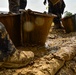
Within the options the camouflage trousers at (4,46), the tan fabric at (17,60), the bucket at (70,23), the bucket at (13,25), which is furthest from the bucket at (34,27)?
the bucket at (70,23)

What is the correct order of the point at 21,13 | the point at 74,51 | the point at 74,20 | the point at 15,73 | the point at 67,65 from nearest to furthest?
the point at 15,73 → the point at 67,65 → the point at 74,51 → the point at 21,13 → the point at 74,20

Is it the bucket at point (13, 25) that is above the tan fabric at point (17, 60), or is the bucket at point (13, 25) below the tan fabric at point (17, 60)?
above

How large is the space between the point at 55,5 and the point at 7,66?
4498 mm

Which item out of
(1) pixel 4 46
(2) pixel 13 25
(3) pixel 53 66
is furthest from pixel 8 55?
(2) pixel 13 25

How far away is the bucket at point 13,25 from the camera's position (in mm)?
3604

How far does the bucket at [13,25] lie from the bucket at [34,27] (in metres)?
0.09

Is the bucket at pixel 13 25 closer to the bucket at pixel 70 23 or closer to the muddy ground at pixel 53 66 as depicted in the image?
the muddy ground at pixel 53 66

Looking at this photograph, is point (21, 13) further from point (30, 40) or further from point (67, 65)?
point (67, 65)

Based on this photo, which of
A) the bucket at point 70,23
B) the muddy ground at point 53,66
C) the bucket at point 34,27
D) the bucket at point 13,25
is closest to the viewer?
the muddy ground at point 53,66

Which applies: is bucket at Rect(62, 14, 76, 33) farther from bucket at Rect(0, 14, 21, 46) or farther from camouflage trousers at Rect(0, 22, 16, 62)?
camouflage trousers at Rect(0, 22, 16, 62)

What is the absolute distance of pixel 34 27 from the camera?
3.90 m

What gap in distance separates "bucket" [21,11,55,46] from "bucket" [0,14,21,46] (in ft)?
0.31

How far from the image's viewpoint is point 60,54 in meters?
3.05

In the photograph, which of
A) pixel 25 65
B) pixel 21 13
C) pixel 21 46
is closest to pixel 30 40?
pixel 21 46
